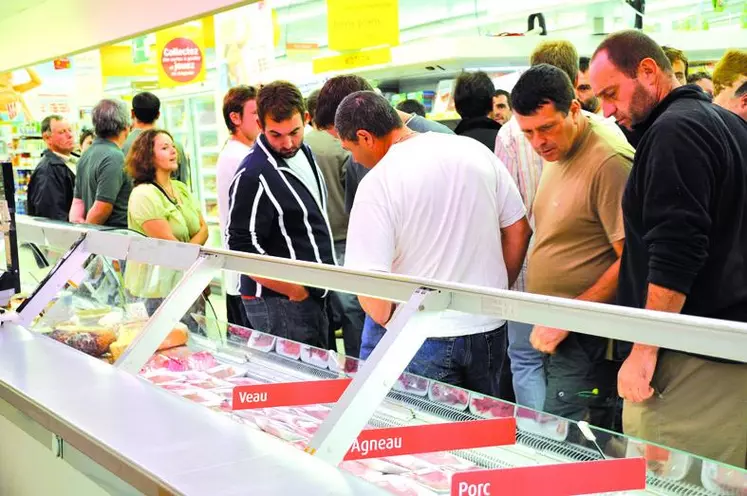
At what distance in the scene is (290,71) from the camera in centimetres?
840

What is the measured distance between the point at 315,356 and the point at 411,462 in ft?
2.27

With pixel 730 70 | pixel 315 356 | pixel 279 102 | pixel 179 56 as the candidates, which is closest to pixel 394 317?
pixel 315 356

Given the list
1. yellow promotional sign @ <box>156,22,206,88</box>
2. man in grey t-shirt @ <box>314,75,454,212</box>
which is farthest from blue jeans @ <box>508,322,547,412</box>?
yellow promotional sign @ <box>156,22,206,88</box>

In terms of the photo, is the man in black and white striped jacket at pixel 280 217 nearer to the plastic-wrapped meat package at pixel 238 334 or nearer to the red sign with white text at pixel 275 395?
the plastic-wrapped meat package at pixel 238 334

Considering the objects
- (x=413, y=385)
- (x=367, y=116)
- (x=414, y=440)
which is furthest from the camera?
(x=367, y=116)

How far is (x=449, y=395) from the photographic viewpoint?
2.04 meters

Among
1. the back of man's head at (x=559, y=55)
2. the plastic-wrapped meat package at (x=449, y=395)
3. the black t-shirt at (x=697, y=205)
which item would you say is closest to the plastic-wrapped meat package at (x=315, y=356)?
the plastic-wrapped meat package at (x=449, y=395)

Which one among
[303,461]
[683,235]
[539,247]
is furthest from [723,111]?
[303,461]

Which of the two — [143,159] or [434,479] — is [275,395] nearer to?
[434,479]

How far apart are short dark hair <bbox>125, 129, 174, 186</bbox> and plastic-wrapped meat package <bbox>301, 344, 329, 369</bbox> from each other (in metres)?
2.29

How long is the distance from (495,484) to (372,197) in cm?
155

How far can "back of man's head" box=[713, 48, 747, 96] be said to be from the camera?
137 inches

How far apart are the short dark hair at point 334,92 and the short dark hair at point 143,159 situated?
1.11 meters

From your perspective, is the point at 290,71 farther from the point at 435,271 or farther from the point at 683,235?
the point at 683,235
